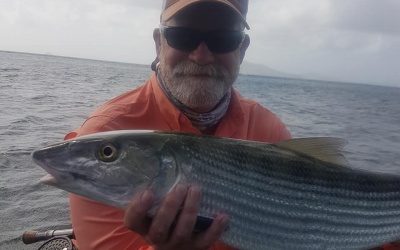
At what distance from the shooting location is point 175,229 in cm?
306

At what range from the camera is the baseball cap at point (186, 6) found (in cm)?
440

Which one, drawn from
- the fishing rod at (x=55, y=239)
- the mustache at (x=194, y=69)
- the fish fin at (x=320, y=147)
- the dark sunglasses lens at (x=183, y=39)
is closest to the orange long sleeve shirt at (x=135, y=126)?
the mustache at (x=194, y=69)

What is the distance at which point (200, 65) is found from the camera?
445cm

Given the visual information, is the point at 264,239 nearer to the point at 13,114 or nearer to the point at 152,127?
the point at 152,127

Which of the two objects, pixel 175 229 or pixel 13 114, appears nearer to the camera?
pixel 175 229

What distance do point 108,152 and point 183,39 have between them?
1.76 m

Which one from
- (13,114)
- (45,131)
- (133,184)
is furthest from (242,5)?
(13,114)

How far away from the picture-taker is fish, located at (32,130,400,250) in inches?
117

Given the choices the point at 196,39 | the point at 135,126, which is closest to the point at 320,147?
the point at 196,39

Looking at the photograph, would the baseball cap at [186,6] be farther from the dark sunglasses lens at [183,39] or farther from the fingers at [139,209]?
the fingers at [139,209]

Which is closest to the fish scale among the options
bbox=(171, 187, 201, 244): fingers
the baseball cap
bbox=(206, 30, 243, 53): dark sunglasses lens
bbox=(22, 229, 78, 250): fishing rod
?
bbox=(171, 187, 201, 244): fingers

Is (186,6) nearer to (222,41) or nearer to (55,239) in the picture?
(222,41)

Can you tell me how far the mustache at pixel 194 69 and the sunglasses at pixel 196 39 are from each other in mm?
164

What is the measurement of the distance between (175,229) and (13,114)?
18.5 metres
